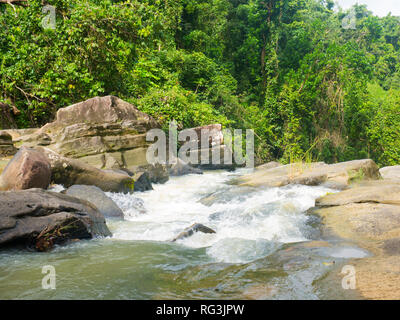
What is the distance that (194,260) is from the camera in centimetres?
432

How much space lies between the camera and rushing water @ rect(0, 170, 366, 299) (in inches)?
131

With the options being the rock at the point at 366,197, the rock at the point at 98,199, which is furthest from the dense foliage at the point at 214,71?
the rock at the point at 98,199

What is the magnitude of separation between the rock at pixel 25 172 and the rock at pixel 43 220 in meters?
0.93

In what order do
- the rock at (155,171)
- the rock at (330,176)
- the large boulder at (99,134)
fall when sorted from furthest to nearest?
the rock at (155,171) → the large boulder at (99,134) → the rock at (330,176)

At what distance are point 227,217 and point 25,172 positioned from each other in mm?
3474

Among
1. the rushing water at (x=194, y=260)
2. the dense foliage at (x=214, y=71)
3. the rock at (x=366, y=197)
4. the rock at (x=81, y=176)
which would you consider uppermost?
the dense foliage at (x=214, y=71)

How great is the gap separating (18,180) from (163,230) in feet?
8.41

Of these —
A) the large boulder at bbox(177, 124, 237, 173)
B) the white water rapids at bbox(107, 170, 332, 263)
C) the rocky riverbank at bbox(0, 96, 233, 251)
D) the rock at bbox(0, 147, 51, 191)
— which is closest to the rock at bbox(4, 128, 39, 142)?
the rocky riverbank at bbox(0, 96, 233, 251)

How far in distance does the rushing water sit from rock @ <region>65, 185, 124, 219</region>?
0.85 ft

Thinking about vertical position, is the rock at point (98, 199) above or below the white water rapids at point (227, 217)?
above

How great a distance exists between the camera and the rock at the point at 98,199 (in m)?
6.52

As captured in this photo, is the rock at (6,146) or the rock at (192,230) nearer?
the rock at (192,230)

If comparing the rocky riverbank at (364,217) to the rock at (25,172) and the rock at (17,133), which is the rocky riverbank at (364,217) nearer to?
the rock at (25,172)

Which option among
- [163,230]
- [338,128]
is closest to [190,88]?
[338,128]
